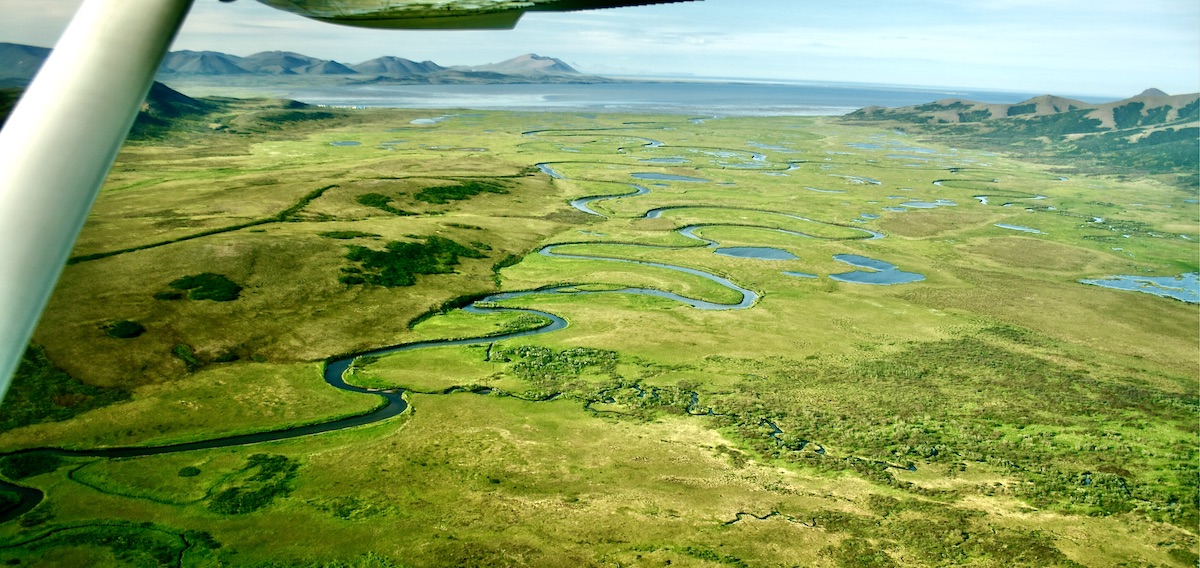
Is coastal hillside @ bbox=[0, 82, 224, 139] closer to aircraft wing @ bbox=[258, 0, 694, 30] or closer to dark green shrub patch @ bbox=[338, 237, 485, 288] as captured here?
dark green shrub patch @ bbox=[338, 237, 485, 288]

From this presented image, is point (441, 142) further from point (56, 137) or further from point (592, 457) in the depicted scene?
point (56, 137)

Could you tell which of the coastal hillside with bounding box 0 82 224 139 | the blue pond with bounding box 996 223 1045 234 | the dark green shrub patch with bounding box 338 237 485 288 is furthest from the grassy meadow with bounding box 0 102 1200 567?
the coastal hillside with bounding box 0 82 224 139

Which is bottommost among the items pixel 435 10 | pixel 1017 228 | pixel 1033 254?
pixel 1033 254

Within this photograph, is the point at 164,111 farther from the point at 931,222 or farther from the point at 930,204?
the point at 931,222

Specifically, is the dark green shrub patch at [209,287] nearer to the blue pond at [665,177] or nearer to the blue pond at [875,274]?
the blue pond at [875,274]

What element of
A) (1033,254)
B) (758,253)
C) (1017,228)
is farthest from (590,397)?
(1017,228)
